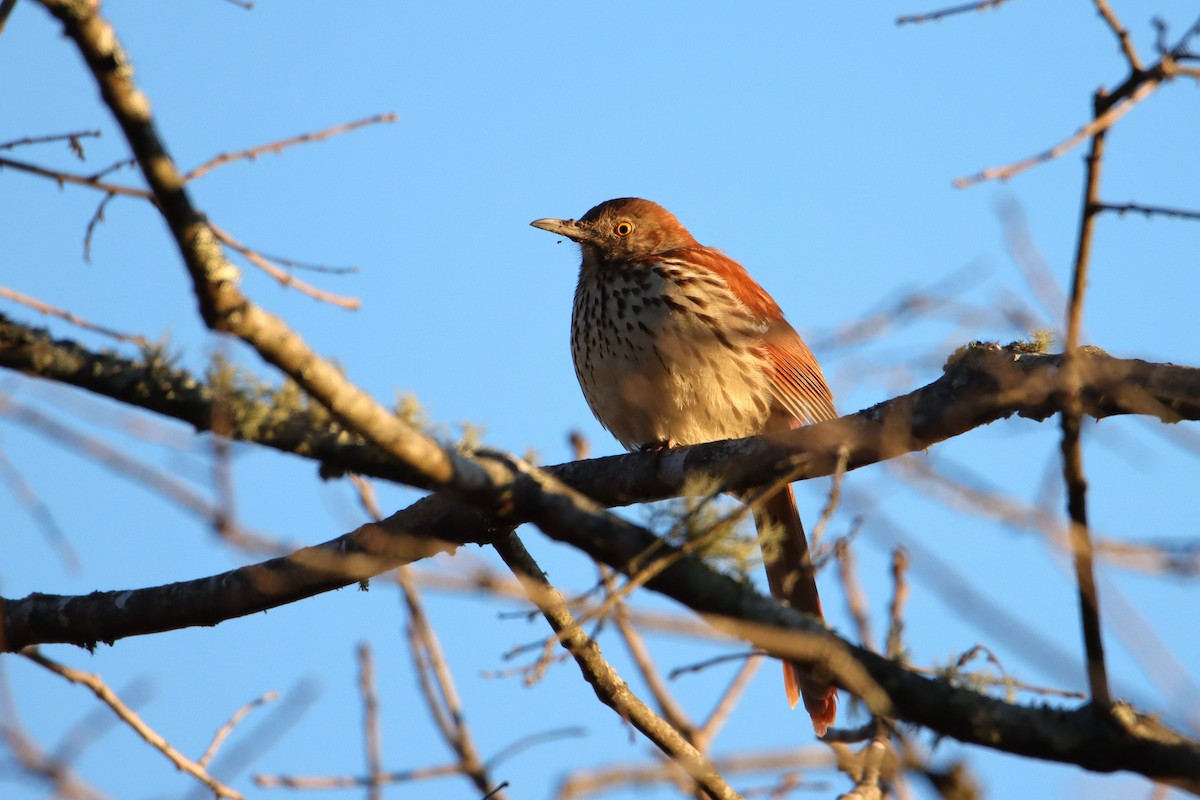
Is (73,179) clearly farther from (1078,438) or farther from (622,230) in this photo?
(622,230)

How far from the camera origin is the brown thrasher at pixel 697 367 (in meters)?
5.50

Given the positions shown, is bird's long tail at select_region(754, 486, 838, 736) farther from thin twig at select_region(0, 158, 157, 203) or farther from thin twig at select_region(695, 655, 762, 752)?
thin twig at select_region(0, 158, 157, 203)

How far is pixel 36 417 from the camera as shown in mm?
2182

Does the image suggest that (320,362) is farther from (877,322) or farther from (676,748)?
(676,748)

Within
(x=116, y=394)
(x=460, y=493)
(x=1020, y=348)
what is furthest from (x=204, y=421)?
(x=1020, y=348)

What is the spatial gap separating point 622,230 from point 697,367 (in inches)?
57.6

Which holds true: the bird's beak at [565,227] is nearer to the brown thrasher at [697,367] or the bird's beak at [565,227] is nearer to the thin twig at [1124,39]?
the brown thrasher at [697,367]

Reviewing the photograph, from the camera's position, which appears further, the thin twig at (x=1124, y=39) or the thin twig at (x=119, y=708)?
the thin twig at (x=119, y=708)

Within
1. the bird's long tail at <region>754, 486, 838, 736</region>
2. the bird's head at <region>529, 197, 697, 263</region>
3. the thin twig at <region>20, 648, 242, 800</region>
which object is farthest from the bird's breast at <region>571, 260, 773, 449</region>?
the thin twig at <region>20, 648, 242, 800</region>

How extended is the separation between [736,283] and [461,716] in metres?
2.73

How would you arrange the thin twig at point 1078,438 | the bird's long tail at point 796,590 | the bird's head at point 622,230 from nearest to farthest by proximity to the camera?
the thin twig at point 1078,438 < the bird's long tail at point 796,590 < the bird's head at point 622,230

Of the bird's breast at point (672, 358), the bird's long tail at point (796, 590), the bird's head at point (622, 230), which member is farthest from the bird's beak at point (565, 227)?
the bird's long tail at point (796, 590)

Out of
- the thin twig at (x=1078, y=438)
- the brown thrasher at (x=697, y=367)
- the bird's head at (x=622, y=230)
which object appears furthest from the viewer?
the bird's head at (x=622, y=230)

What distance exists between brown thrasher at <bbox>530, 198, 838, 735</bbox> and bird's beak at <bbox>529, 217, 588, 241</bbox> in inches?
18.9
